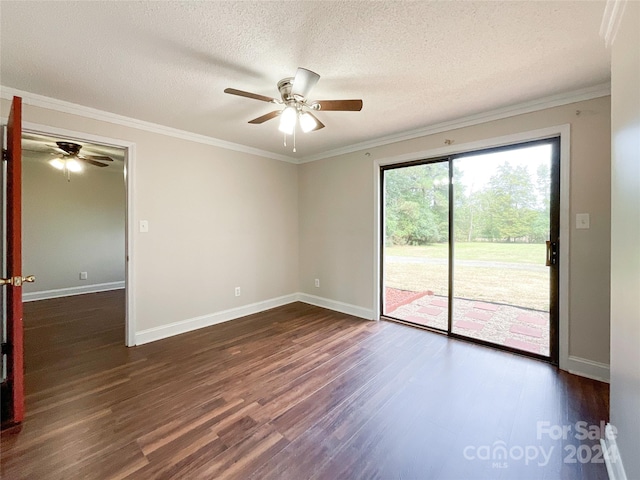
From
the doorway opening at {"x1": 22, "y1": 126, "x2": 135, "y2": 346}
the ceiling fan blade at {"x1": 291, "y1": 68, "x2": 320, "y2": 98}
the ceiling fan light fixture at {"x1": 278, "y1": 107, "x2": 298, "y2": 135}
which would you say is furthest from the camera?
the doorway opening at {"x1": 22, "y1": 126, "x2": 135, "y2": 346}

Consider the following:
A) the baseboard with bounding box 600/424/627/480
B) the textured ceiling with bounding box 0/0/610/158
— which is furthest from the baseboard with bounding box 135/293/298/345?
the baseboard with bounding box 600/424/627/480

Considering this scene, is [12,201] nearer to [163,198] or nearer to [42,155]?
[163,198]

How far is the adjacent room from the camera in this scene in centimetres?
144

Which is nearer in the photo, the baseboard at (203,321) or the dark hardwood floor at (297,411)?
the dark hardwood floor at (297,411)

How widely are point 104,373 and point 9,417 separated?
60 cm

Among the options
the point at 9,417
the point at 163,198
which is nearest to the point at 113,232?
the point at 163,198

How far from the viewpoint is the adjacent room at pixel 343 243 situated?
144cm

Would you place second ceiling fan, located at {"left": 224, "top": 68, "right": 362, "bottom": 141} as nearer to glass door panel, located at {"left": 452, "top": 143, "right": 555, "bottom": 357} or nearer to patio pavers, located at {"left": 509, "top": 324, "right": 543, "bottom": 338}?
glass door panel, located at {"left": 452, "top": 143, "right": 555, "bottom": 357}

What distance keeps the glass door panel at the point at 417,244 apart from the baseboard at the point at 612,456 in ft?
5.45

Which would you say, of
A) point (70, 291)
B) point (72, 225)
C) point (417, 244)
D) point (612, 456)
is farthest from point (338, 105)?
point (70, 291)

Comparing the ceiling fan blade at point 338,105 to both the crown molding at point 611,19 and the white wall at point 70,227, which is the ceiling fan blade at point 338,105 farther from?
the white wall at point 70,227

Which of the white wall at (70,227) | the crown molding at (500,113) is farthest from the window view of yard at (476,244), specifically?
the white wall at (70,227)

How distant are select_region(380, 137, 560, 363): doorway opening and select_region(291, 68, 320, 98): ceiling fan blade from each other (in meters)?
2.01

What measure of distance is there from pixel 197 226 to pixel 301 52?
2473 millimetres
